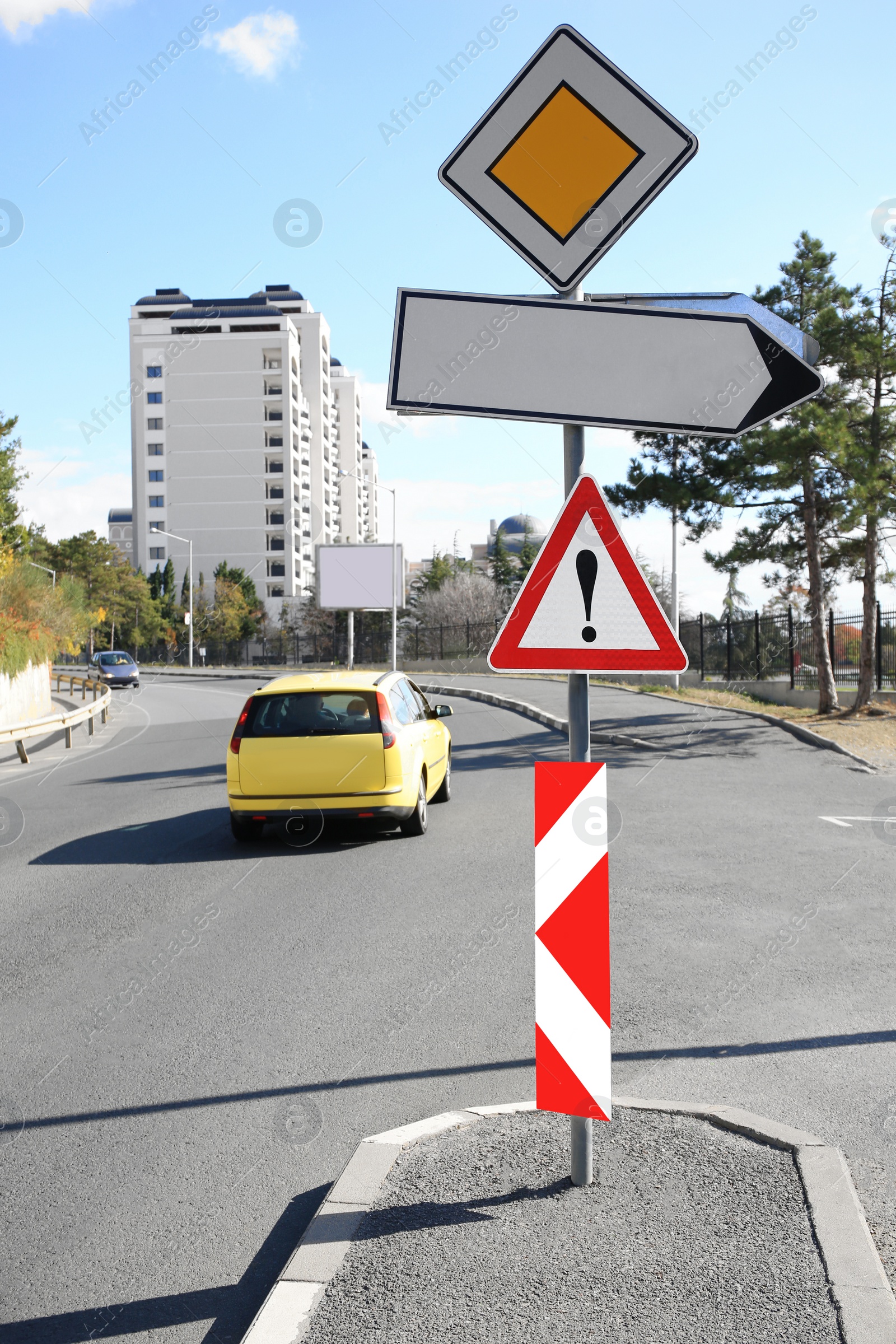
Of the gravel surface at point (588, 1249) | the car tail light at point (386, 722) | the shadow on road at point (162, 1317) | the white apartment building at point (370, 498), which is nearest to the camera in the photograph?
the gravel surface at point (588, 1249)

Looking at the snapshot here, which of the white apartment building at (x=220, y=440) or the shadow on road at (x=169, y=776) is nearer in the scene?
the shadow on road at (x=169, y=776)

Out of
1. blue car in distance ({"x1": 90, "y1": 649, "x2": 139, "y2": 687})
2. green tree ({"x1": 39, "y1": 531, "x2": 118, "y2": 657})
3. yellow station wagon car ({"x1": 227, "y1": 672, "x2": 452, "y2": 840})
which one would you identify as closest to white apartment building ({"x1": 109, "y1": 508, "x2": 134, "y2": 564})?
green tree ({"x1": 39, "y1": 531, "x2": 118, "y2": 657})

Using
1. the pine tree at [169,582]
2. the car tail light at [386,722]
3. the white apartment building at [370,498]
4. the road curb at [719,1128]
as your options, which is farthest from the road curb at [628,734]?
the white apartment building at [370,498]

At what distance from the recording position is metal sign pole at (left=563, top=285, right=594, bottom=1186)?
10.2 feet

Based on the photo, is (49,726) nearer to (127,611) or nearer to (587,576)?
(587,576)

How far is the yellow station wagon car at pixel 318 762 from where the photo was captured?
9430 mm

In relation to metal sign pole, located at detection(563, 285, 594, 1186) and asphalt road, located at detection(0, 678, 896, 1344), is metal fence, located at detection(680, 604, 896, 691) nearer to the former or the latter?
asphalt road, located at detection(0, 678, 896, 1344)

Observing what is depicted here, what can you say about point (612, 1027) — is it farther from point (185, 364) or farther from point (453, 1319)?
point (185, 364)

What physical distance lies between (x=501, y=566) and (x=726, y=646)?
45.2 meters

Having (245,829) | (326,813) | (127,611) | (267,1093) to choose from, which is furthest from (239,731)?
(127,611)

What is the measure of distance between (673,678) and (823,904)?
92.6 feet

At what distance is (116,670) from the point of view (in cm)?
4297

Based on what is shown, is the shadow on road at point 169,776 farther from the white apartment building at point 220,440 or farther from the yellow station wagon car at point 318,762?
the white apartment building at point 220,440

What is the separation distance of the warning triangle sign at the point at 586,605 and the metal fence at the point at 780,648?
2042 centimetres
